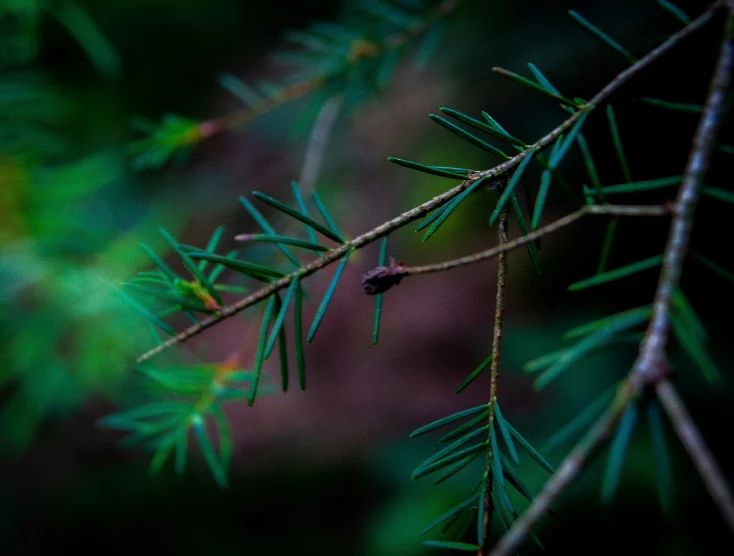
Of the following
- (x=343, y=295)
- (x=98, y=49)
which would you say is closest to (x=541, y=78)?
(x=343, y=295)

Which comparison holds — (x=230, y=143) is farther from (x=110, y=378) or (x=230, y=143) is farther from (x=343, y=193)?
(x=110, y=378)

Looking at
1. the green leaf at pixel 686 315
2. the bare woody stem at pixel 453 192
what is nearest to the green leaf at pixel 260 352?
the bare woody stem at pixel 453 192

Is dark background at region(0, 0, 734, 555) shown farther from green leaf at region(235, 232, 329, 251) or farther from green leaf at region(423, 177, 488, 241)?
green leaf at region(235, 232, 329, 251)

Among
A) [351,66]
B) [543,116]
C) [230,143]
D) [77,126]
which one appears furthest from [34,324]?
[230,143]

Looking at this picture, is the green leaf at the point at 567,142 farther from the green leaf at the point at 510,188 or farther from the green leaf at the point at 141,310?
the green leaf at the point at 141,310

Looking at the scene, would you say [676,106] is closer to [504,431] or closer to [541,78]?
[541,78]

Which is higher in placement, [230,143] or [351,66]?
[230,143]

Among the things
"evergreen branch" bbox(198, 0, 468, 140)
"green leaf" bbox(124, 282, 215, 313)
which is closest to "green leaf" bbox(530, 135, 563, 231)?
"green leaf" bbox(124, 282, 215, 313)
